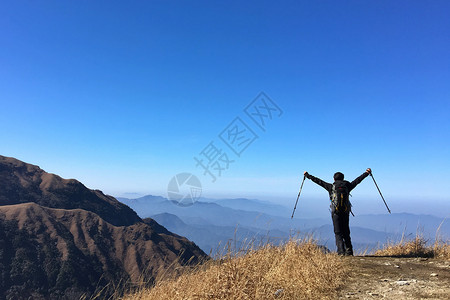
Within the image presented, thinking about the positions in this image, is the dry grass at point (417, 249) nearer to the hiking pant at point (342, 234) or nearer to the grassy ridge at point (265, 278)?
the hiking pant at point (342, 234)

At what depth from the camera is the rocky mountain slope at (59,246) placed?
108 metres

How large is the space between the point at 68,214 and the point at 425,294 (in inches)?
7183

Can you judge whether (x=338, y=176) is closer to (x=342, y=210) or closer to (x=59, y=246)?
(x=342, y=210)

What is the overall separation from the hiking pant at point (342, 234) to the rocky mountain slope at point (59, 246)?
84235 mm

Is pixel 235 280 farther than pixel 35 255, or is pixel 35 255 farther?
pixel 35 255

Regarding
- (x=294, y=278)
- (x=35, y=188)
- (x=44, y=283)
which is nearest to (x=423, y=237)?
(x=294, y=278)

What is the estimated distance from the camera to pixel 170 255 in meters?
151

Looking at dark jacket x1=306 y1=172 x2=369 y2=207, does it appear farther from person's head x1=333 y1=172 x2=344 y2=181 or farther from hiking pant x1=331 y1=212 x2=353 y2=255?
hiking pant x1=331 y1=212 x2=353 y2=255

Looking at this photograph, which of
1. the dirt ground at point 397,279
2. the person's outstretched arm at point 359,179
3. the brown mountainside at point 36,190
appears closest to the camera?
the dirt ground at point 397,279

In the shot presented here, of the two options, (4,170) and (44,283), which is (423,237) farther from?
(4,170)

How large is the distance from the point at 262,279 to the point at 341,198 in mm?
4852

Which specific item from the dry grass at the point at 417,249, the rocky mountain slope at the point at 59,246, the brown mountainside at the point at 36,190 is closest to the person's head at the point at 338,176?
the dry grass at the point at 417,249

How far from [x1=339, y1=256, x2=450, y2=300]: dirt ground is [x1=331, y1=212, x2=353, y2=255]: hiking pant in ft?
2.58

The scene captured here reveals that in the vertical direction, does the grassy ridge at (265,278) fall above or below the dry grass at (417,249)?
below
